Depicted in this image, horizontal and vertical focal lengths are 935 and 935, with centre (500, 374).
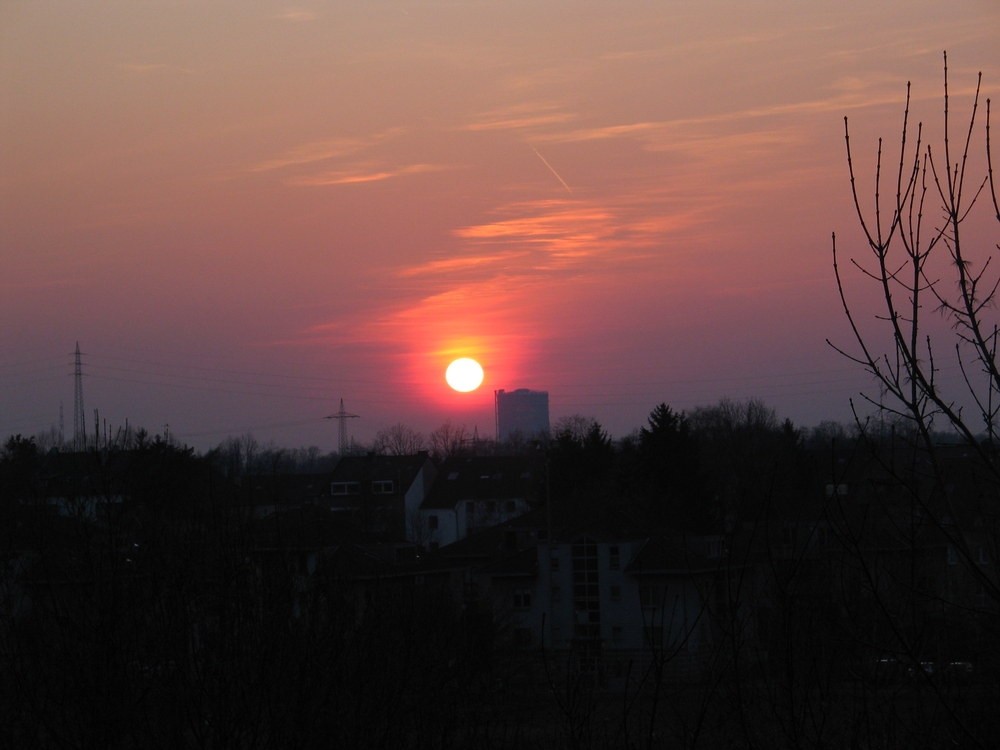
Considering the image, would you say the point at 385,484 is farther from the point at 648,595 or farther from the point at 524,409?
the point at 524,409

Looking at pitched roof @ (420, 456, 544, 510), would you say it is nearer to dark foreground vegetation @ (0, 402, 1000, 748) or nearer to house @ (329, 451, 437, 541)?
house @ (329, 451, 437, 541)

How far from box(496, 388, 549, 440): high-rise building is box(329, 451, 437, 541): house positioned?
347 feet

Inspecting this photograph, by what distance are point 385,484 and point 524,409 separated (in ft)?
380

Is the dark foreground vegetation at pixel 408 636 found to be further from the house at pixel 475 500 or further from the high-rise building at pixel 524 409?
the high-rise building at pixel 524 409

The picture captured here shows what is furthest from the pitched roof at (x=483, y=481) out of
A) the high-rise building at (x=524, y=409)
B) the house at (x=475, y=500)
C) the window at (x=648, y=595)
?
the high-rise building at (x=524, y=409)

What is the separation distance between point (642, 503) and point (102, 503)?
141 ft

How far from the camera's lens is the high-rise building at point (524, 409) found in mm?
180875

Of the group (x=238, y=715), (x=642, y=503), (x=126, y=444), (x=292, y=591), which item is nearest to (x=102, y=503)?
(x=126, y=444)

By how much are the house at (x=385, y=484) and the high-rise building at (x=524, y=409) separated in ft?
347

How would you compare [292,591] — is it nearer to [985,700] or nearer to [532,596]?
[985,700]

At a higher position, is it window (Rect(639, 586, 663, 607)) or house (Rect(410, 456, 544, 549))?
window (Rect(639, 586, 663, 607))

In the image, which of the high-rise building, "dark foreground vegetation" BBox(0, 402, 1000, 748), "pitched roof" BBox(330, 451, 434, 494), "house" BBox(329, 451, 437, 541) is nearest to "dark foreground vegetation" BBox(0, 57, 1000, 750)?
"dark foreground vegetation" BBox(0, 402, 1000, 748)

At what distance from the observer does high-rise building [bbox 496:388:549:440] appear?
593ft

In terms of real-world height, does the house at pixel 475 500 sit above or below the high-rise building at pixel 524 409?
below
